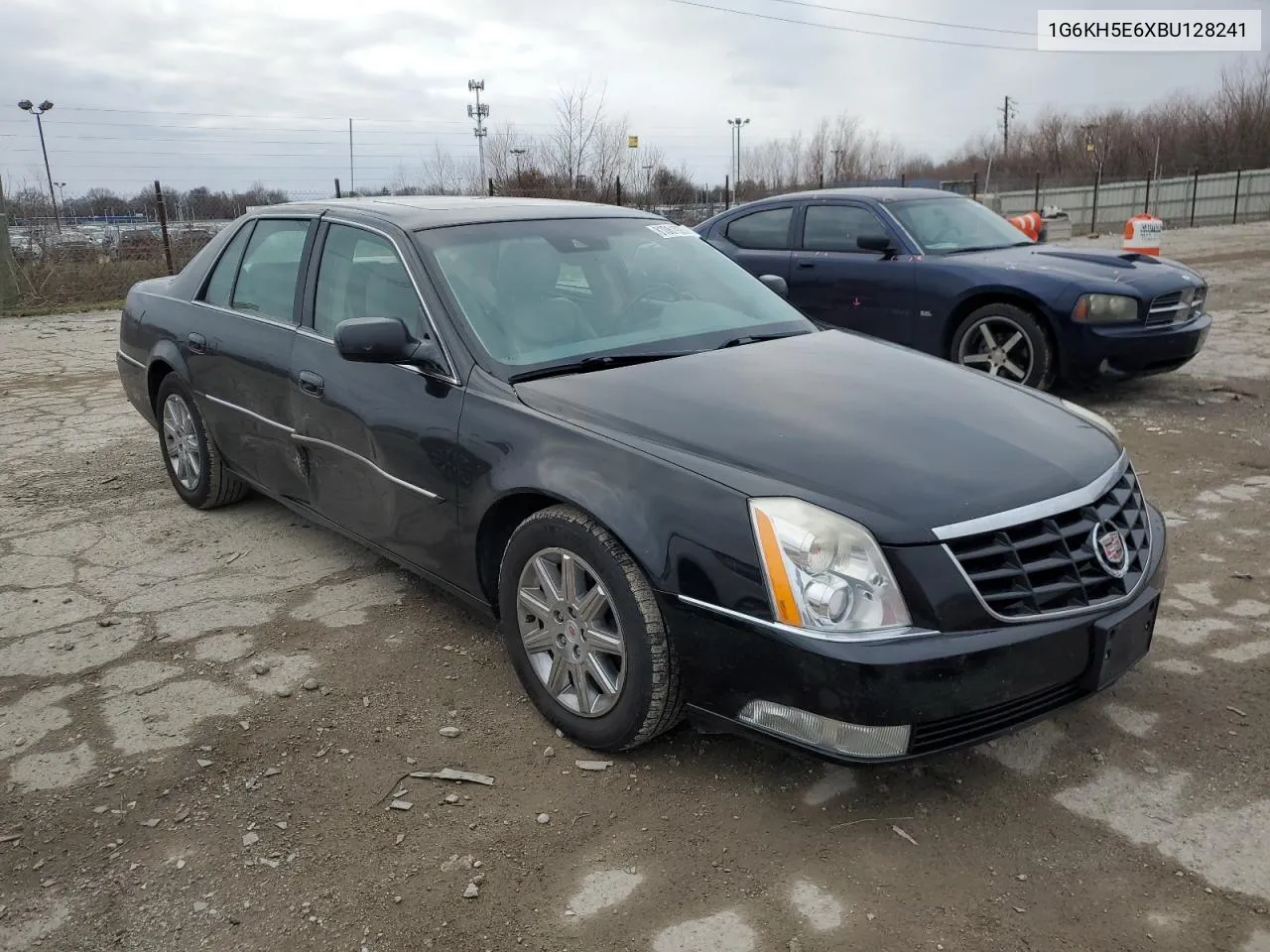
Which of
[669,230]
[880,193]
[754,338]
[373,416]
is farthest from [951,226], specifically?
[373,416]

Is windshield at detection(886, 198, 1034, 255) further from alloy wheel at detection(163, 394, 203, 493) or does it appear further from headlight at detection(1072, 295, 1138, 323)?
alloy wheel at detection(163, 394, 203, 493)

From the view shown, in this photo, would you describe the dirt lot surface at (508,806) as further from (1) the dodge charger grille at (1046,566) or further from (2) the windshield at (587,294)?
(2) the windshield at (587,294)

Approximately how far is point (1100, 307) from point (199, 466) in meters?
5.59

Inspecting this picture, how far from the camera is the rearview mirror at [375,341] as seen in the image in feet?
10.5

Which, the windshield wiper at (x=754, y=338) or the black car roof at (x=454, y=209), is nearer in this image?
the windshield wiper at (x=754, y=338)

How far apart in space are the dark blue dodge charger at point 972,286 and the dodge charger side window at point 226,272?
3396 millimetres

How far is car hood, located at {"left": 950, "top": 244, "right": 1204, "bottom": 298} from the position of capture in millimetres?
6656

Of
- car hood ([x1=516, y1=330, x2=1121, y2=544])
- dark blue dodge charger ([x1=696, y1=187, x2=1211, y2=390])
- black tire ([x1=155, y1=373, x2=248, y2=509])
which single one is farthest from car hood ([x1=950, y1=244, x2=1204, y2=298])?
black tire ([x1=155, y1=373, x2=248, y2=509])

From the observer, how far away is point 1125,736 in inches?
113

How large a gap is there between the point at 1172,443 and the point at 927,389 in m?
3.64

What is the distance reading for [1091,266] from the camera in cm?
692

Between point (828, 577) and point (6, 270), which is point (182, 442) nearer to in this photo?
point (828, 577)

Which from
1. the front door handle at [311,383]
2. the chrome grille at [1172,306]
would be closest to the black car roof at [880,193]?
the chrome grille at [1172,306]

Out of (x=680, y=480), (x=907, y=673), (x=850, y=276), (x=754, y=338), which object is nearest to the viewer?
(x=907, y=673)
